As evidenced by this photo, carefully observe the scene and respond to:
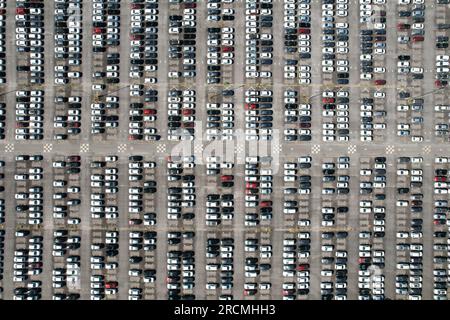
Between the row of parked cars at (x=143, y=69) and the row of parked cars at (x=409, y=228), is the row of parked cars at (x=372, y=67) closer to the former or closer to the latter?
the row of parked cars at (x=409, y=228)

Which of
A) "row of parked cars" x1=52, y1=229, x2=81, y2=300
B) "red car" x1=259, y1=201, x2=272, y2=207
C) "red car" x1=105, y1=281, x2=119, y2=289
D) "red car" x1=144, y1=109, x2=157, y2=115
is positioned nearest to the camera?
"row of parked cars" x1=52, y1=229, x2=81, y2=300

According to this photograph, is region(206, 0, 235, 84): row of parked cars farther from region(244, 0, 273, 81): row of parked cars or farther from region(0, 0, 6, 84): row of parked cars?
region(0, 0, 6, 84): row of parked cars

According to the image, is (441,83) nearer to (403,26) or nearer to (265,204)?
(403,26)

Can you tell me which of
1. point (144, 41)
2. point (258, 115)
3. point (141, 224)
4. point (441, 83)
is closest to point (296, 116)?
point (258, 115)

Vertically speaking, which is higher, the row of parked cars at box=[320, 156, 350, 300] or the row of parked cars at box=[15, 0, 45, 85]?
the row of parked cars at box=[15, 0, 45, 85]

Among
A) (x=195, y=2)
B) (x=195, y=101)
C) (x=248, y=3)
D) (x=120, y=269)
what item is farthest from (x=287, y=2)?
(x=120, y=269)

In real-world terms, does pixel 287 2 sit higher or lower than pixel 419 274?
higher

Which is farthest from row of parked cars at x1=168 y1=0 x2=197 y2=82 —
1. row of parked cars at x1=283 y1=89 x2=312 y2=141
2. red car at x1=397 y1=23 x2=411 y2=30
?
red car at x1=397 y1=23 x2=411 y2=30

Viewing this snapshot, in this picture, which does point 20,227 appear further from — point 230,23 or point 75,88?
point 230,23
